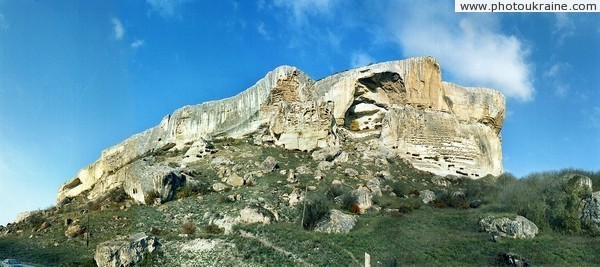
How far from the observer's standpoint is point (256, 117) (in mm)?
→ 45156

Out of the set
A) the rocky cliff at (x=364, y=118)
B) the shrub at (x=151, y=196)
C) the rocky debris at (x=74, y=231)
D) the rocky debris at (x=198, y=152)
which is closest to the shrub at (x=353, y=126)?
the rocky cliff at (x=364, y=118)

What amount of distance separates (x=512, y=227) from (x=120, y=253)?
17136mm

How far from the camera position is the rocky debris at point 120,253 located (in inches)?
888

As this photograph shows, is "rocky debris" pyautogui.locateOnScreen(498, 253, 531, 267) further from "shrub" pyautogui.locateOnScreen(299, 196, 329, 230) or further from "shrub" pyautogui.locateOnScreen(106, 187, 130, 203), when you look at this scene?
"shrub" pyautogui.locateOnScreen(106, 187, 130, 203)

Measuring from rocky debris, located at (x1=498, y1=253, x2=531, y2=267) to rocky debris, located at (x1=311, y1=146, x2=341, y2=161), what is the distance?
56.8 ft

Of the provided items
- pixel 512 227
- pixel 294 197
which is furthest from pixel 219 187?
pixel 512 227

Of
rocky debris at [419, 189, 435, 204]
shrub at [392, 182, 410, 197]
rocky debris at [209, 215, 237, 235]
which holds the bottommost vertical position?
rocky debris at [209, 215, 237, 235]

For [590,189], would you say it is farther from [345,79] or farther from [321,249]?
[345,79]

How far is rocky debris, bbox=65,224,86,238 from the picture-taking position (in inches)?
1111

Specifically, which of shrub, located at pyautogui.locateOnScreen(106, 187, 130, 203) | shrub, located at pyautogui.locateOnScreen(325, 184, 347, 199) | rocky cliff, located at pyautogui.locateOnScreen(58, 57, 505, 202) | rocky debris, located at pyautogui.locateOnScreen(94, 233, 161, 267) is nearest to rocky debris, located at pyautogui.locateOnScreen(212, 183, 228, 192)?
shrub, located at pyautogui.locateOnScreen(106, 187, 130, 203)

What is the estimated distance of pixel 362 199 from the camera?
30.8 meters

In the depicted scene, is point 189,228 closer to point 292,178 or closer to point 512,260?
point 292,178

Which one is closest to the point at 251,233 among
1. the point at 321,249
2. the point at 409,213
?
the point at 321,249

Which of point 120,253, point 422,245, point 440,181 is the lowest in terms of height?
point 120,253
